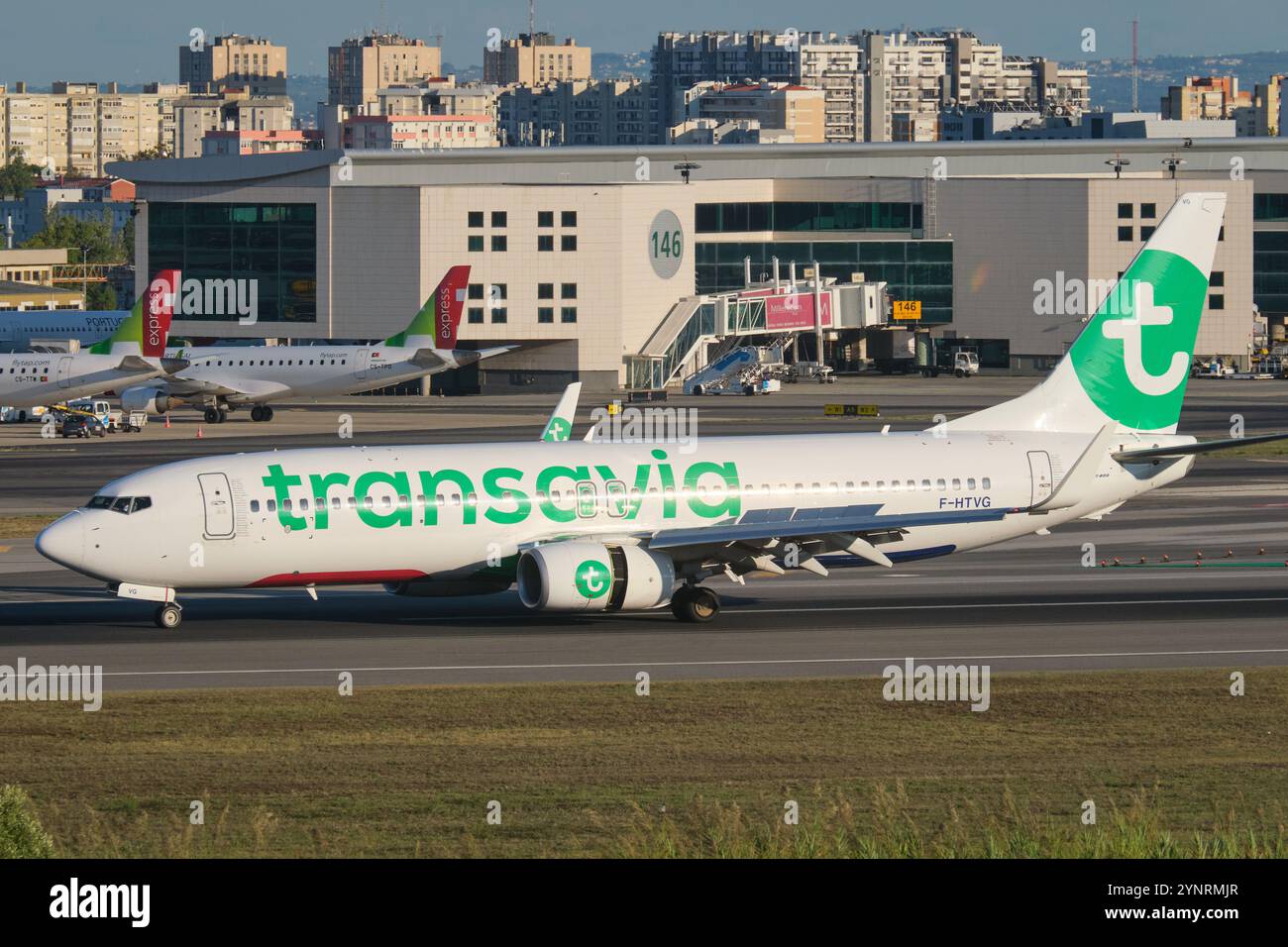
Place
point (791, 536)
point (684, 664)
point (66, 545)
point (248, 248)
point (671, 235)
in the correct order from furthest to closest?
point (248, 248) < point (671, 235) < point (791, 536) < point (66, 545) < point (684, 664)

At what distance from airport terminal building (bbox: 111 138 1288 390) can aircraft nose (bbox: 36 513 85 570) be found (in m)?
98.6

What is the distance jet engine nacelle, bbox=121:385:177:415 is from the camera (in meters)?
106

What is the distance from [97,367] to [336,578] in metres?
66.5

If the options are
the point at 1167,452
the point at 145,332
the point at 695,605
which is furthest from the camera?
the point at 145,332

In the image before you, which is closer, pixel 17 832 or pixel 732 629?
pixel 17 832

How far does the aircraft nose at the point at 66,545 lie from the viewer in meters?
38.2

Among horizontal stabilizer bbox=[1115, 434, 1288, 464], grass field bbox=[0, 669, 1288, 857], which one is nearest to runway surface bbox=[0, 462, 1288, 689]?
grass field bbox=[0, 669, 1288, 857]

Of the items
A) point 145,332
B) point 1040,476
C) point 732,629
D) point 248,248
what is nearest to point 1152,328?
point 1040,476

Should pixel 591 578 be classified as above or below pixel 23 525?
above

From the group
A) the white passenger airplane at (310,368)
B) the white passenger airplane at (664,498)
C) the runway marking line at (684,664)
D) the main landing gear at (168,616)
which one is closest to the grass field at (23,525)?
the main landing gear at (168,616)

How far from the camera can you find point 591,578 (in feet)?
126

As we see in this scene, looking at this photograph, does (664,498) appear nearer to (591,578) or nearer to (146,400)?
(591,578)

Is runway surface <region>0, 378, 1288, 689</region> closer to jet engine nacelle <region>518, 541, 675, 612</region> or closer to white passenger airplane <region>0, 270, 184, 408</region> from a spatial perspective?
jet engine nacelle <region>518, 541, 675, 612</region>
